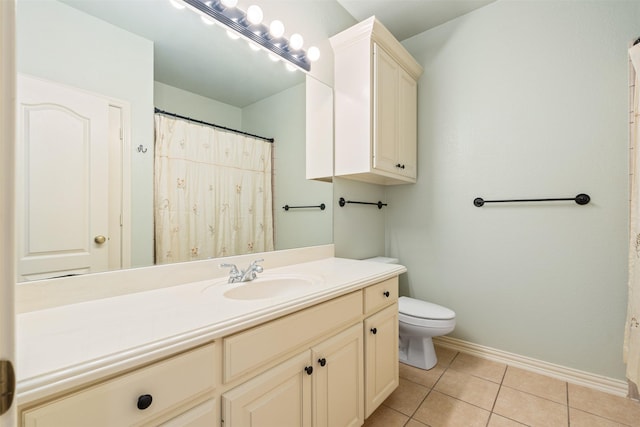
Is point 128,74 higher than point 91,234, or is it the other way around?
point 128,74

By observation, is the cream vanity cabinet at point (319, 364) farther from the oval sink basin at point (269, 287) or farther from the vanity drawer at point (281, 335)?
the oval sink basin at point (269, 287)

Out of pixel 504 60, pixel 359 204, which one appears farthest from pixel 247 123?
pixel 504 60

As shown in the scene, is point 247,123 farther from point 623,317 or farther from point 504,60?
point 623,317

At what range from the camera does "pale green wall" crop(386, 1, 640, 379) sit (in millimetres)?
1641

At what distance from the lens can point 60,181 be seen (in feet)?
2.95

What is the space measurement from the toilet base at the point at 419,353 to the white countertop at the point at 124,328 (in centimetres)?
117

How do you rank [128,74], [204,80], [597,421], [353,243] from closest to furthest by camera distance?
[128,74]
[204,80]
[597,421]
[353,243]

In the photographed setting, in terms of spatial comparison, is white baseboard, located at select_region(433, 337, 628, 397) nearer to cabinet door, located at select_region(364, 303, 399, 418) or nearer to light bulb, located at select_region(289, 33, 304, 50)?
cabinet door, located at select_region(364, 303, 399, 418)

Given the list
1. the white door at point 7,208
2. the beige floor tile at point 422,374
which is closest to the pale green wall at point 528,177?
the beige floor tile at point 422,374

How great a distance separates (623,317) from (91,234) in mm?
2702

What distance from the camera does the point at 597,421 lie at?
1420 mm

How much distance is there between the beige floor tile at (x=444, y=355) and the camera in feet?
6.52

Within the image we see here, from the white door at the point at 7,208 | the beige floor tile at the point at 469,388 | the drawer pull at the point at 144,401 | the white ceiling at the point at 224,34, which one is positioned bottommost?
the beige floor tile at the point at 469,388

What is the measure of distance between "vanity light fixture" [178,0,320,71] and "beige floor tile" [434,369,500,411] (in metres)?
2.16
